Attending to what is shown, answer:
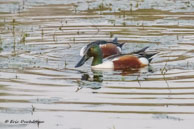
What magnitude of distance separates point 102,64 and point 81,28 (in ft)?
11.9

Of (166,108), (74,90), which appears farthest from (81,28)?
(166,108)

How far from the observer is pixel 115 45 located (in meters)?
13.9

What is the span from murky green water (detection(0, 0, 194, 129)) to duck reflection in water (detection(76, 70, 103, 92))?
0.6 inches

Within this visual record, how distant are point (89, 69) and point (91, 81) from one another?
1324mm

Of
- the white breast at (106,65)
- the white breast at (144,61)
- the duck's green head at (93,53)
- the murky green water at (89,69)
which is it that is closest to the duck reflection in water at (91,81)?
the murky green water at (89,69)

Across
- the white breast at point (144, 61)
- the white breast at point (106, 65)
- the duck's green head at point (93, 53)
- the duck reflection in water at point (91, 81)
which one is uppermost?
the duck's green head at point (93, 53)

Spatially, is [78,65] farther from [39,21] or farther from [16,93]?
[39,21]

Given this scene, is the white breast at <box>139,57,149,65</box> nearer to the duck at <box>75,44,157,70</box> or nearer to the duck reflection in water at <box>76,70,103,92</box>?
the duck at <box>75,44,157,70</box>

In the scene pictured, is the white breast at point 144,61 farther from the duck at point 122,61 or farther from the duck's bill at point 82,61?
the duck's bill at point 82,61

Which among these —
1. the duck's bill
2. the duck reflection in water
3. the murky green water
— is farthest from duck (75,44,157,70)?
the duck reflection in water

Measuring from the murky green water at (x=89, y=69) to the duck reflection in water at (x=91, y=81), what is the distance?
15 mm

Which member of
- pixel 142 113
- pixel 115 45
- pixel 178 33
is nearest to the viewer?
pixel 142 113

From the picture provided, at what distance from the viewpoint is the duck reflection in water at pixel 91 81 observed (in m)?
10.4

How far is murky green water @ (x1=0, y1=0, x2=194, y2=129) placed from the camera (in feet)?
28.1
